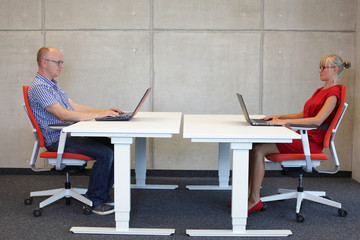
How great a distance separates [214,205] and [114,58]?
218 cm

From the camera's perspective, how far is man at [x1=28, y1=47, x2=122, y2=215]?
3.47 m

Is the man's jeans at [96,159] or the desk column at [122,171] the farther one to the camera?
the man's jeans at [96,159]

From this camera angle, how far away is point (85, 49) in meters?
4.92

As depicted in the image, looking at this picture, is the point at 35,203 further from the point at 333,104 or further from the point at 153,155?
the point at 333,104

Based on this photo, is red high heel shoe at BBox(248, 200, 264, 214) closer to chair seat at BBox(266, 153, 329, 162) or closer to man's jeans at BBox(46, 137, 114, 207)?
chair seat at BBox(266, 153, 329, 162)

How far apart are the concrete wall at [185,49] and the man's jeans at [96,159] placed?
4.76 ft

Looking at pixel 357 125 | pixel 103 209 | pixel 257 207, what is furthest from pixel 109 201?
pixel 357 125

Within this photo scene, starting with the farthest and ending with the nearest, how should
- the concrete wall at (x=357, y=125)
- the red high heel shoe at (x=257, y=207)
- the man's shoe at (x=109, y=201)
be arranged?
the concrete wall at (x=357, y=125), the man's shoe at (x=109, y=201), the red high heel shoe at (x=257, y=207)

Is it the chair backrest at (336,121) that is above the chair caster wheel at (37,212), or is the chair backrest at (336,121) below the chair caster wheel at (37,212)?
above

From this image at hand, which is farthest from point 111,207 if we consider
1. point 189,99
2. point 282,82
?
point 282,82

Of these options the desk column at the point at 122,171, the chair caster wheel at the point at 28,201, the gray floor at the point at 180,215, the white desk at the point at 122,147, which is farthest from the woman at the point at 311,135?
the chair caster wheel at the point at 28,201

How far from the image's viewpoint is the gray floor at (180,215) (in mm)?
3135

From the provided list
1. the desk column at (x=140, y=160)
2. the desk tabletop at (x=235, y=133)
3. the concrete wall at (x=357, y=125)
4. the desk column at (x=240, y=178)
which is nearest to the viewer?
the desk tabletop at (x=235, y=133)

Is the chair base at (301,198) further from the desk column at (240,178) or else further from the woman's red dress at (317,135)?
the desk column at (240,178)
